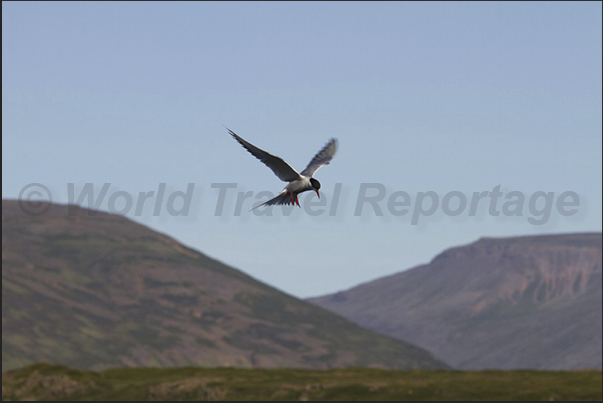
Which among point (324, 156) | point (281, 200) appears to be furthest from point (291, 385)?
point (281, 200)

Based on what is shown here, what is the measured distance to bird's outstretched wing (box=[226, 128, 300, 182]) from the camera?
24.2 meters

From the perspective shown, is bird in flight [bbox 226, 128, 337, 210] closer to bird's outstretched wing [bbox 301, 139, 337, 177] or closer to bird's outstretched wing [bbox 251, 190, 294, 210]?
bird's outstretched wing [bbox 251, 190, 294, 210]

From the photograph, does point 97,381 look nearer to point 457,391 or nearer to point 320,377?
point 320,377

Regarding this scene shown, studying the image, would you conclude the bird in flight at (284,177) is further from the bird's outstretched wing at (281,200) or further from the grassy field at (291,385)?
the grassy field at (291,385)

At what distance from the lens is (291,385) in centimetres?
15100

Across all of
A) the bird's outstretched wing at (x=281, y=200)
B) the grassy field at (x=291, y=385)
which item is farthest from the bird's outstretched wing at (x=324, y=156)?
the grassy field at (x=291, y=385)

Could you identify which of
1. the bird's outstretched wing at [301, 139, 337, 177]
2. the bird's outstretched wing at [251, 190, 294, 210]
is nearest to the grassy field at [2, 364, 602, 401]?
the bird's outstretched wing at [301, 139, 337, 177]

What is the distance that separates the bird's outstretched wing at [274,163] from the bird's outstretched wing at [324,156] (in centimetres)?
253

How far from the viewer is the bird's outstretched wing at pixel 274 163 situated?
952 inches

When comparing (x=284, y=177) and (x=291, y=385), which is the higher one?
(x=284, y=177)

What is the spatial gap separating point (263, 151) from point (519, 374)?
15297cm

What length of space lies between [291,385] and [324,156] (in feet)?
414

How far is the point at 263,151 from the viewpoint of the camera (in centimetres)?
2422

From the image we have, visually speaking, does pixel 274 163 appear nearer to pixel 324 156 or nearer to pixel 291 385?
pixel 324 156
